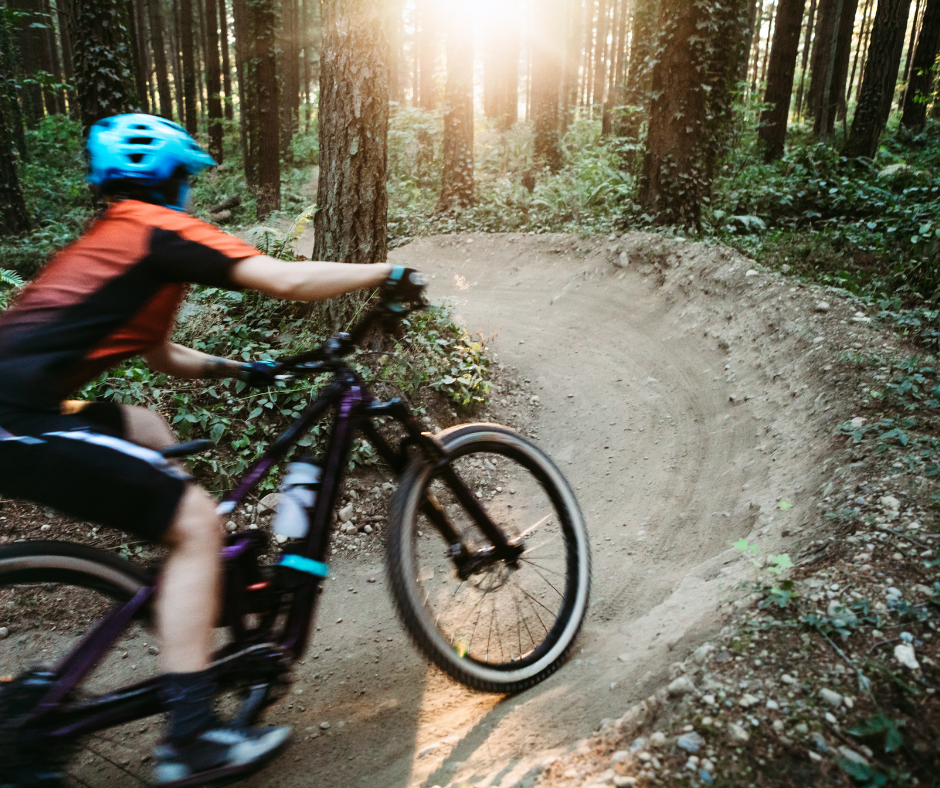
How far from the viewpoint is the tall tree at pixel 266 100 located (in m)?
14.5

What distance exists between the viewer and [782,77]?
13750 mm

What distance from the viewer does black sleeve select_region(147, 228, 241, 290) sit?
2.09 metres

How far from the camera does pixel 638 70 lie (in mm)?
13141

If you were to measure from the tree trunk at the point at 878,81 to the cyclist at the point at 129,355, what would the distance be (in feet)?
44.1

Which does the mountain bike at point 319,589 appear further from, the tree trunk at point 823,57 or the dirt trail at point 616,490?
the tree trunk at point 823,57

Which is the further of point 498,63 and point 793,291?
point 498,63

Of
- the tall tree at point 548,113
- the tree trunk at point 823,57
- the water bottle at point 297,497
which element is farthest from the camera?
the tree trunk at point 823,57

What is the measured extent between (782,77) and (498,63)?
41.4ft

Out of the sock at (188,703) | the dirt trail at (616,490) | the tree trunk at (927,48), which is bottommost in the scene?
the dirt trail at (616,490)

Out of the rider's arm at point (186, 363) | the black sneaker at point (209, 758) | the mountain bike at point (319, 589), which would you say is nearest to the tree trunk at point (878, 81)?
the mountain bike at point (319, 589)

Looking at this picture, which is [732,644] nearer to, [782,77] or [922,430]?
[922,430]

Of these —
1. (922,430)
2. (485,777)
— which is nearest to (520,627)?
(485,777)

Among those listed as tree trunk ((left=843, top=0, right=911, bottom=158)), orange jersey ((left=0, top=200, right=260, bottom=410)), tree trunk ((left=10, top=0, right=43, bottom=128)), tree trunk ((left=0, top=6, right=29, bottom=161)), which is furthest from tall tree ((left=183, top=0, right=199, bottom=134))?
orange jersey ((left=0, top=200, right=260, bottom=410))

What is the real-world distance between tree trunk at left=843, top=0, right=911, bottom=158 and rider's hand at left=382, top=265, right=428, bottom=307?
12834 mm
